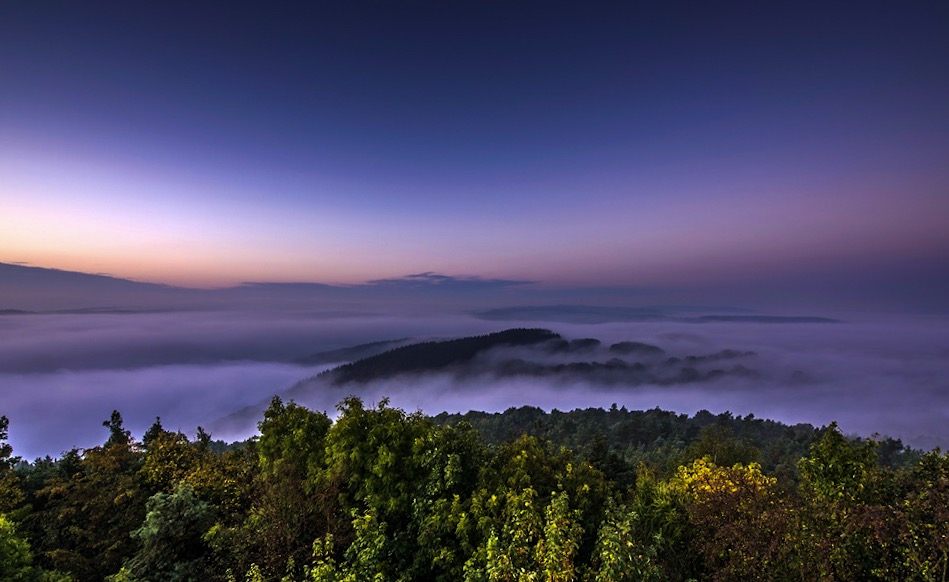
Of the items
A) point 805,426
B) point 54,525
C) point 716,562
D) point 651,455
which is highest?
point 716,562

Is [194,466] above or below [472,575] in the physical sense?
below

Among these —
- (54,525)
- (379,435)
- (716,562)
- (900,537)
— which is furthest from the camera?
(54,525)

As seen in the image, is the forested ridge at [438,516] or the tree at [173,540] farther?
the tree at [173,540]

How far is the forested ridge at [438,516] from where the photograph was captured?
11.2 m

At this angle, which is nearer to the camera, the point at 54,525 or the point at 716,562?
the point at 716,562

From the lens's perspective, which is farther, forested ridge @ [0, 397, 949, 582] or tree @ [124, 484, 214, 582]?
tree @ [124, 484, 214, 582]

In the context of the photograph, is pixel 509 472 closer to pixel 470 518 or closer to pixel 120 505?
pixel 470 518

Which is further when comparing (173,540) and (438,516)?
(173,540)

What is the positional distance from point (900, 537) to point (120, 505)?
31.7 metres

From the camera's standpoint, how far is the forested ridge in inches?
441

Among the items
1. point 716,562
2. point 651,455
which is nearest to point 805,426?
point 651,455

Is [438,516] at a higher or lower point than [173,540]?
higher

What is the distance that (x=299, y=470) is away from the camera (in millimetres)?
19594

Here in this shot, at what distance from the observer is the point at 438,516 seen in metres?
15.3
